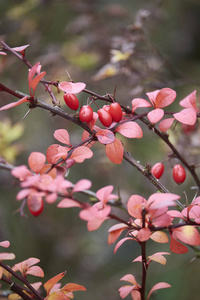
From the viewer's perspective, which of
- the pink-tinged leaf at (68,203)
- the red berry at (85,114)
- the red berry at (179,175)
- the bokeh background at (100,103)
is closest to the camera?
the pink-tinged leaf at (68,203)

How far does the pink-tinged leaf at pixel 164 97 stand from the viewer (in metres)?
0.53

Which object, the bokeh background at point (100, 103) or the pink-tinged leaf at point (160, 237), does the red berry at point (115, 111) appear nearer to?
the pink-tinged leaf at point (160, 237)

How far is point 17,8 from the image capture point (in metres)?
1.53

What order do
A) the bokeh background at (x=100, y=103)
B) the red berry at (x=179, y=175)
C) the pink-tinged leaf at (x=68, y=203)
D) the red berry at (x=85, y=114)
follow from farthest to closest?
the bokeh background at (x=100, y=103), the red berry at (x=179, y=175), the red berry at (x=85, y=114), the pink-tinged leaf at (x=68, y=203)

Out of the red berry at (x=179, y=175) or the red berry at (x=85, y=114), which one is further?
the red berry at (x=179, y=175)

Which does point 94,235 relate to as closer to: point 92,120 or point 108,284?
point 108,284

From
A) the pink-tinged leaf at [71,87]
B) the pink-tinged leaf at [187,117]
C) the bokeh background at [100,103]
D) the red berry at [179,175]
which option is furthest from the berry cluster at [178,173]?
the bokeh background at [100,103]

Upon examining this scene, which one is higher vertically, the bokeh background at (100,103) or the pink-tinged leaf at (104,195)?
the pink-tinged leaf at (104,195)

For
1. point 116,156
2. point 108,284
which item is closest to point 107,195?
point 116,156

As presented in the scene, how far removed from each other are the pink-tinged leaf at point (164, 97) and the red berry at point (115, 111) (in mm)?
75

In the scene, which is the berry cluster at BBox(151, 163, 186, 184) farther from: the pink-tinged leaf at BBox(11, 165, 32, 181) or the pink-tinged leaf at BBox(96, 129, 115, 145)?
the pink-tinged leaf at BBox(11, 165, 32, 181)

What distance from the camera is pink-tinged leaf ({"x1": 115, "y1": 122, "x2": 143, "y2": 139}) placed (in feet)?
1.59

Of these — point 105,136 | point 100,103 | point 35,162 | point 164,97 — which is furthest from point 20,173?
point 100,103

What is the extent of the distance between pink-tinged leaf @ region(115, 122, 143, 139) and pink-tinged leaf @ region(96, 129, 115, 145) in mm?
24
